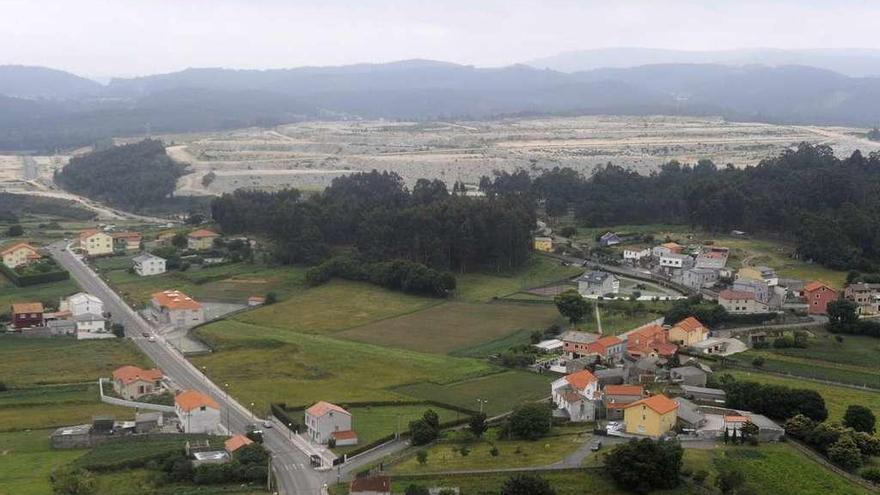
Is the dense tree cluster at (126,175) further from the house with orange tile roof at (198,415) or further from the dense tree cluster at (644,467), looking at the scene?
the dense tree cluster at (644,467)

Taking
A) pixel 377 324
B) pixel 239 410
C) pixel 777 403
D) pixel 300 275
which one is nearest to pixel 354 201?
pixel 300 275

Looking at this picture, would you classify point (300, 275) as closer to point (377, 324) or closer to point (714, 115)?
point (377, 324)

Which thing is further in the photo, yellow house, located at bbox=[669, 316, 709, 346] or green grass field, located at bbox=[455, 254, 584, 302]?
green grass field, located at bbox=[455, 254, 584, 302]

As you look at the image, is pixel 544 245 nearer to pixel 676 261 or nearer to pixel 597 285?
pixel 676 261

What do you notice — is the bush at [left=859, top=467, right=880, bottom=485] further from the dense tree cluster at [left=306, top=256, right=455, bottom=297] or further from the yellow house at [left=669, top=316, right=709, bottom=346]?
the dense tree cluster at [left=306, top=256, right=455, bottom=297]

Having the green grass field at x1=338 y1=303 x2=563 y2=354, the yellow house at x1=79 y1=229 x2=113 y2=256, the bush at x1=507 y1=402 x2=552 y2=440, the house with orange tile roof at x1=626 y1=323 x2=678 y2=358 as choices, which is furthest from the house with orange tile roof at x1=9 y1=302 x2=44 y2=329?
the house with orange tile roof at x1=626 y1=323 x2=678 y2=358

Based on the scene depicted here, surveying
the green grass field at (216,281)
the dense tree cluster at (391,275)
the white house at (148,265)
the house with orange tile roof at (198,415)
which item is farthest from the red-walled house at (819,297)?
the white house at (148,265)
